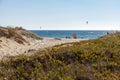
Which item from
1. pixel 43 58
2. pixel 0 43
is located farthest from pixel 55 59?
pixel 0 43

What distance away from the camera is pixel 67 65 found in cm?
1027

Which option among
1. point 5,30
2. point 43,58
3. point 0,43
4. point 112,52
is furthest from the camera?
point 5,30

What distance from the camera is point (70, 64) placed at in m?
10.3

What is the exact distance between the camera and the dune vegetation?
9.45 m

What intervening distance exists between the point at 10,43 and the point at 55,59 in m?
13.2

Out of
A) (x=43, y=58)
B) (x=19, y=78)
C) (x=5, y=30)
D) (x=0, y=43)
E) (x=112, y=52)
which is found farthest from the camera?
(x=5, y=30)

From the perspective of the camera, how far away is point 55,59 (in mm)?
10656

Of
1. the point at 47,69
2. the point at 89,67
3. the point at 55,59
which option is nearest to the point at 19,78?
the point at 47,69

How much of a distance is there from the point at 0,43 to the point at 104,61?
12.8m

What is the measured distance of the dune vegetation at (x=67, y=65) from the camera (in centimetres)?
945

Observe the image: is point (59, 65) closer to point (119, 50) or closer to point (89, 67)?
point (89, 67)

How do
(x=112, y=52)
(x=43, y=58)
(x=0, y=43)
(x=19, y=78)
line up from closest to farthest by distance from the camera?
(x=19, y=78), (x=43, y=58), (x=112, y=52), (x=0, y=43)

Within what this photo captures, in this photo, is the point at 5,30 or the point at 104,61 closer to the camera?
the point at 104,61

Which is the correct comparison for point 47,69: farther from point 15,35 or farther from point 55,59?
point 15,35
